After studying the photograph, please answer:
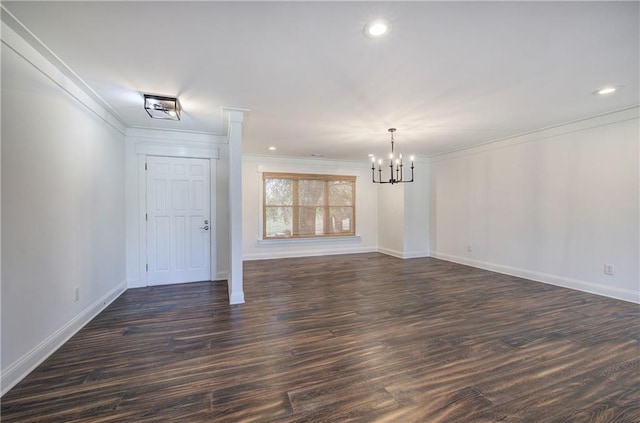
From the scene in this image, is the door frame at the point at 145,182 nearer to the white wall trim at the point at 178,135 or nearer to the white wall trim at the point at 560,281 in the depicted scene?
the white wall trim at the point at 178,135

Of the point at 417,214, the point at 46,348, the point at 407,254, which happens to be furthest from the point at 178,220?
the point at 417,214

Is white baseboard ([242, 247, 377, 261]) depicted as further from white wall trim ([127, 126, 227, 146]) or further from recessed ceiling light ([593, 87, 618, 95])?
recessed ceiling light ([593, 87, 618, 95])

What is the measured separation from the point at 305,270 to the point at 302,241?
5.03 ft

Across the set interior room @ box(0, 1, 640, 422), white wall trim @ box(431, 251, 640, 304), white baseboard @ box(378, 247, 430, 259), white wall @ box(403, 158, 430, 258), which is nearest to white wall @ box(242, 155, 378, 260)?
white baseboard @ box(378, 247, 430, 259)

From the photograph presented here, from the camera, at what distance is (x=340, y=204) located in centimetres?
712

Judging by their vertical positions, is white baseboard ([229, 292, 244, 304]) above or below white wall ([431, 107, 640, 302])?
below

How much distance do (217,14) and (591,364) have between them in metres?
3.69

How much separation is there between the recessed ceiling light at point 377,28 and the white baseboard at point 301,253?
5.27 metres

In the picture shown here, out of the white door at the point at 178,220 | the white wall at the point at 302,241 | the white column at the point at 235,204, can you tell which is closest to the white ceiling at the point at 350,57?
the white column at the point at 235,204

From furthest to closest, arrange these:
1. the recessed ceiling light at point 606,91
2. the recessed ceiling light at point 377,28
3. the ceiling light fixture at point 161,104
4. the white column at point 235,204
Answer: the white column at point 235,204 → the ceiling light fixture at point 161,104 → the recessed ceiling light at point 606,91 → the recessed ceiling light at point 377,28

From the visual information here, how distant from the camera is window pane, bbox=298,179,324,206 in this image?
676 cm

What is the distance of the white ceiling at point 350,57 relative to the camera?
5.69 feet

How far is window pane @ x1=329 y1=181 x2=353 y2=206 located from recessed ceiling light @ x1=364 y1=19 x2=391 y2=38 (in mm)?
5110

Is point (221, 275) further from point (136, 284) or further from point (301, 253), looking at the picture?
point (301, 253)
